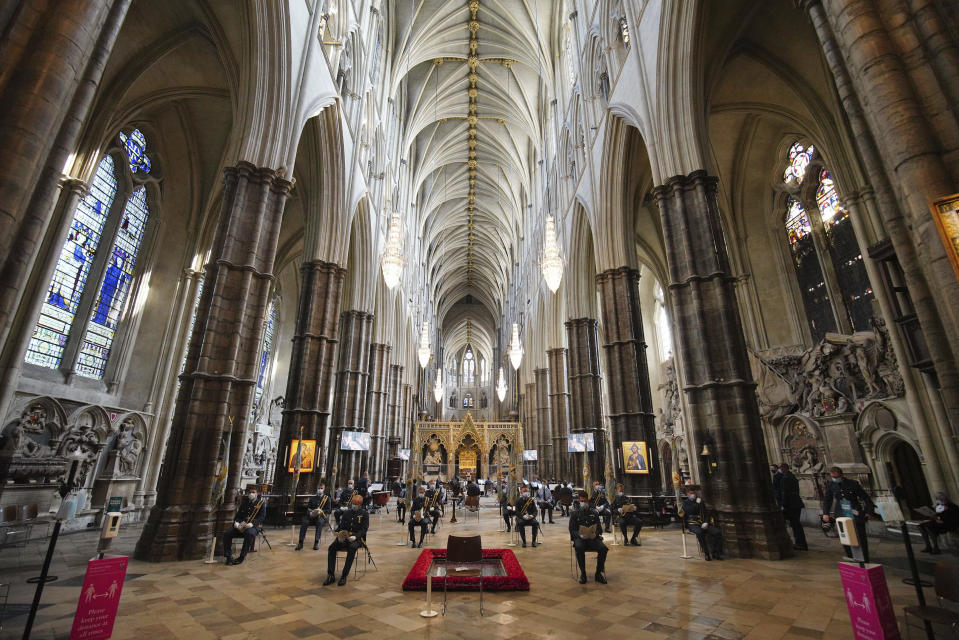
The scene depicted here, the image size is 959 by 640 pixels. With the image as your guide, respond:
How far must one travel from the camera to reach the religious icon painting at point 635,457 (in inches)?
443

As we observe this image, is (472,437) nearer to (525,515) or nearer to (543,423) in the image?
(543,423)

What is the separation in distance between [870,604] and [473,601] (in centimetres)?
343

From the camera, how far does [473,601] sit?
4750 millimetres

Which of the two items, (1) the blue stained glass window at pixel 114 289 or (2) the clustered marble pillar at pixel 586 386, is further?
(2) the clustered marble pillar at pixel 586 386

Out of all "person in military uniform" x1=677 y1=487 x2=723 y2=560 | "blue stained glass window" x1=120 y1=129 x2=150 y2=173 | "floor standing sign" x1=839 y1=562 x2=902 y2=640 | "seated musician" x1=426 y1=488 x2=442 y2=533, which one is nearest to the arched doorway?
"person in military uniform" x1=677 y1=487 x2=723 y2=560

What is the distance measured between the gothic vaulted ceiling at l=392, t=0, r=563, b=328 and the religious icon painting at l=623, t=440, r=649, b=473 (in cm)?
1755

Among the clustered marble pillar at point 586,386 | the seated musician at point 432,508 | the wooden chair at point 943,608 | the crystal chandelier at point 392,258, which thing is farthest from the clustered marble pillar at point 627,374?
the wooden chair at point 943,608

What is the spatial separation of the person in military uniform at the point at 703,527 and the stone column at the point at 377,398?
1532cm

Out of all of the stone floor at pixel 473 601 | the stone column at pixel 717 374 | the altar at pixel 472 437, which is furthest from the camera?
the altar at pixel 472 437

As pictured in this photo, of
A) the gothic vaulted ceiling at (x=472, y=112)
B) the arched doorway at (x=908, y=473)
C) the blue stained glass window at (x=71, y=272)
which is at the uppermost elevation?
the gothic vaulted ceiling at (x=472, y=112)

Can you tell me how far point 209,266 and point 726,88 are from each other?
15.0 meters

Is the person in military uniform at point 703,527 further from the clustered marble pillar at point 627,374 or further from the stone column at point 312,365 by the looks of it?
the stone column at point 312,365

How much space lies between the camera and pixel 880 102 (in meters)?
4.10

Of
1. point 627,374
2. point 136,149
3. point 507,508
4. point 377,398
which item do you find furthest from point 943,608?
point 377,398
